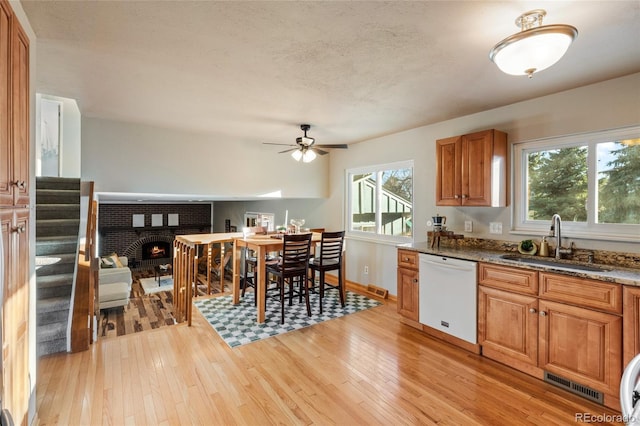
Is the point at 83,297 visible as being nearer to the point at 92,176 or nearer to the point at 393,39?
the point at 92,176

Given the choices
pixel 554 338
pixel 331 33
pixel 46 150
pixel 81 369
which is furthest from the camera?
pixel 46 150

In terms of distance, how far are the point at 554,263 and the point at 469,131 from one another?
1637mm

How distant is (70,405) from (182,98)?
2596 mm

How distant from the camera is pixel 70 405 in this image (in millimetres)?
2064

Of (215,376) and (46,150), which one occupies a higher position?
(46,150)

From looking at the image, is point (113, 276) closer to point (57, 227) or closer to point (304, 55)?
point (57, 227)

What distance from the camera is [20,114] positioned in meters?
1.58

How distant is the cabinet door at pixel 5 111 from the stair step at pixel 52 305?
199 centimetres

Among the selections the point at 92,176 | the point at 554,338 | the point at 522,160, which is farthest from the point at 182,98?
the point at 554,338

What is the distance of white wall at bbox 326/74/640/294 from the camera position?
2.46m

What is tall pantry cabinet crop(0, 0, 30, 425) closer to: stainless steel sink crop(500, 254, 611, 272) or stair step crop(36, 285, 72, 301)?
stair step crop(36, 285, 72, 301)

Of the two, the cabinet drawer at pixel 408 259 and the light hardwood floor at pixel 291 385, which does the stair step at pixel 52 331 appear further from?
the cabinet drawer at pixel 408 259

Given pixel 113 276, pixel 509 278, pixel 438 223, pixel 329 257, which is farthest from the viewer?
pixel 113 276

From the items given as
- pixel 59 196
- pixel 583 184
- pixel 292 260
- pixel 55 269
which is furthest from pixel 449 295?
pixel 59 196
